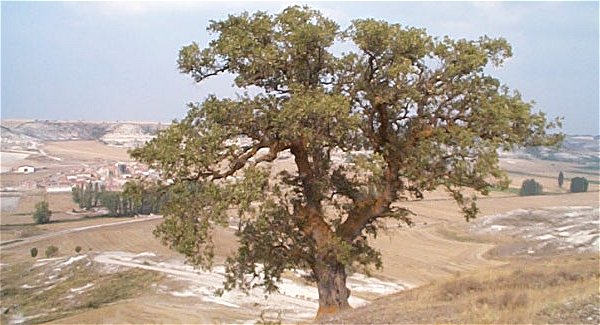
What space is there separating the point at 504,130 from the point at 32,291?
1580 inches

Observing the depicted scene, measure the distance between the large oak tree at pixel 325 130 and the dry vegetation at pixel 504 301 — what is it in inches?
77.8

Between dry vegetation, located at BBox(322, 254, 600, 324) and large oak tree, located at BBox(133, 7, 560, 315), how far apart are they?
1.98 meters

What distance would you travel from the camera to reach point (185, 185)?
47.3 ft

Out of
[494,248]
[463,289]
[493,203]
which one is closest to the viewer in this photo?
[463,289]

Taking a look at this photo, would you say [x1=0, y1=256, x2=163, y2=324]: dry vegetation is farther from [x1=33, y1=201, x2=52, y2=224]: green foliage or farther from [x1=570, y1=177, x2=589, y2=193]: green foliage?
[x1=570, y1=177, x2=589, y2=193]: green foliage

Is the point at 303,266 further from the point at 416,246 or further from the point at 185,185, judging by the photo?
the point at 416,246

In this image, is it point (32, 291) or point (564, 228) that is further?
point (564, 228)

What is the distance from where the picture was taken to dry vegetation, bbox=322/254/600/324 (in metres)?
11.5

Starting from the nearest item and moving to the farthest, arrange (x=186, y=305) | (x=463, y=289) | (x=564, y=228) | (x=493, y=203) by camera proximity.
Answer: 1. (x=463, y=289)
2. (x=186, y=305)
3. (x=564, y=228)
4. (x=493, y=203)

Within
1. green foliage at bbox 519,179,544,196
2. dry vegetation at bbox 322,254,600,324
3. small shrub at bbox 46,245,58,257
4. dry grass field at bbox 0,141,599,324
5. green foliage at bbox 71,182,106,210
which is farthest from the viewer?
green foliage at bbox 519,179,544,196

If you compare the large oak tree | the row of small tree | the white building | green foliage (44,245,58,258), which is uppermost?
the large oak tree

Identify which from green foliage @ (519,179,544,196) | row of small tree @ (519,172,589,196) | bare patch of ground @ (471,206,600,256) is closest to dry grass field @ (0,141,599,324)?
bare patch of ground @ (471,206,600,256)

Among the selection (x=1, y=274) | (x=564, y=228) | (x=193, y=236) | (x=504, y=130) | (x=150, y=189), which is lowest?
(x=1, y=274)

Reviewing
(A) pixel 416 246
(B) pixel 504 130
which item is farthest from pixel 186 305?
(A) pixel 416 246
